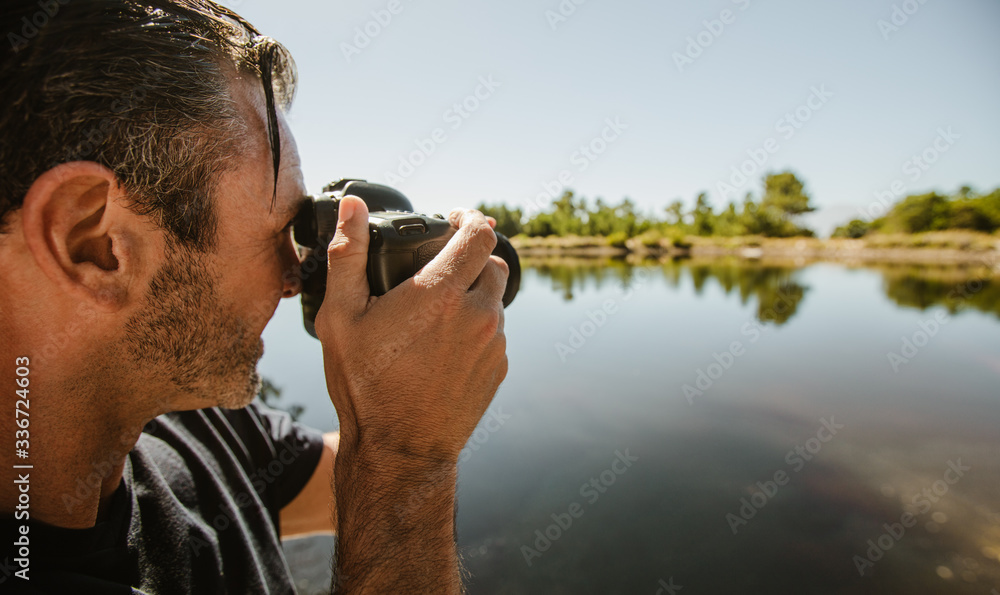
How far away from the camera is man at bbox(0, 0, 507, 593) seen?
0.49m

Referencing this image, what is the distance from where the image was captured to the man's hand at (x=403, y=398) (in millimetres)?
561

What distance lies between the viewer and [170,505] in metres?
0.71

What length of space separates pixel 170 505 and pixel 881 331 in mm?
6523

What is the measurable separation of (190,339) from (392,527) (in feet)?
1.37

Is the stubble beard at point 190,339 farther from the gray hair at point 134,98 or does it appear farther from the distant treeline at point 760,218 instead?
the distant treeline at point 760,218

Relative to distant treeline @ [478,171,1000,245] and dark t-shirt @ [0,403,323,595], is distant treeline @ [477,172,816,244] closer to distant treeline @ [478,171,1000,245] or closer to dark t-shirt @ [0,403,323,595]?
distant treeline @ [478,171,1000,245]

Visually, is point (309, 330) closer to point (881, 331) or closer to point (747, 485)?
point (747, 485)

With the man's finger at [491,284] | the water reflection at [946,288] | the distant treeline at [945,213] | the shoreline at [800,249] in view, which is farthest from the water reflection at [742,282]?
the distant treeline at [945,213]

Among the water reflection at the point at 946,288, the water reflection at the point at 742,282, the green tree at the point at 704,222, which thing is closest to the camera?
the water reflection at the point at 946,288

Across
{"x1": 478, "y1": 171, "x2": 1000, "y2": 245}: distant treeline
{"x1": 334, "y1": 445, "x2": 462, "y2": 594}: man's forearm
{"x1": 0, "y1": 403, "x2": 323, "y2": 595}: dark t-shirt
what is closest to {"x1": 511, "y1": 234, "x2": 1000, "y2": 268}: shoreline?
{"x1": 478, "y1": 171, "x2": 1000, "y2": 245}: distant treeline

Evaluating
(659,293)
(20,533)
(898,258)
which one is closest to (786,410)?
(20,533)

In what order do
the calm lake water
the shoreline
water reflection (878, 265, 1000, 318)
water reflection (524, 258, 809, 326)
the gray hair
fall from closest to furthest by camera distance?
1. the gray hair
2. the calm lake water
3. water reflection (878, 265, 1000, 318)
4. water reflection (524, 258, 809, 326)
5. the shoreline

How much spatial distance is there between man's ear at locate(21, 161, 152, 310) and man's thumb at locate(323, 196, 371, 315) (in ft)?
0.82

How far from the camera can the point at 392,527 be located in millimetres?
561
